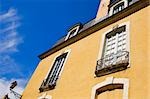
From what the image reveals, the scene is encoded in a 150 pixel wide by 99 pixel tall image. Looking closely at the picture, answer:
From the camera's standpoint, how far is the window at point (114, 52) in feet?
24.8

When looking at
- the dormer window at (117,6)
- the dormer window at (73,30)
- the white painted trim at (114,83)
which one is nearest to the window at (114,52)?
the white painted trim at (114,83)

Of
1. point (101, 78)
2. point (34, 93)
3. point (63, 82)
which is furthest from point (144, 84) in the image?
point (34, 93)

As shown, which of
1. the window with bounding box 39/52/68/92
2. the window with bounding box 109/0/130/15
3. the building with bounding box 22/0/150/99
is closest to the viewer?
the building with bounding box 22/0/150/99

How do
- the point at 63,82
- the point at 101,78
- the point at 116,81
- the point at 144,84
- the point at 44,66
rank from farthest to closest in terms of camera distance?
the point at 44,66, the point at 63,82, the point at 101,78, the point at 116,81, the point at 144,84

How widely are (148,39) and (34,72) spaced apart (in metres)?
7.13

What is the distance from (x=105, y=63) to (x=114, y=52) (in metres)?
0.60

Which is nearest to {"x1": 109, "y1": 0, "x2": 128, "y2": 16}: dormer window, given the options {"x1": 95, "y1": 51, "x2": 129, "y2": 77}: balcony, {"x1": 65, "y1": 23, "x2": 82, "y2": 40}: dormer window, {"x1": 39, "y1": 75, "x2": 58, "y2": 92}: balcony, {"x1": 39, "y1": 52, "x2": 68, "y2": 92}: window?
{"x1": 65, "y1": 23, "x2": 82, "y2": 40}: dormer window

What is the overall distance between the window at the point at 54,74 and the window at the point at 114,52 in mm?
2486

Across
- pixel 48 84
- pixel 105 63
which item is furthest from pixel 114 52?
pixel 48 84

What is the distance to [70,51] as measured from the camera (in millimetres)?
11023

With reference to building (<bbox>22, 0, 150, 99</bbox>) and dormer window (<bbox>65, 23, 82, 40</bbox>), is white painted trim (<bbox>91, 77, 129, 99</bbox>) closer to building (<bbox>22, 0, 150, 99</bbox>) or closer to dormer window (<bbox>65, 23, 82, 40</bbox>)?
building (<bbox>22, 0, 150, 99</bbox>)

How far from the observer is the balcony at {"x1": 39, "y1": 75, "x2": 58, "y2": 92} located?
966 centimetres

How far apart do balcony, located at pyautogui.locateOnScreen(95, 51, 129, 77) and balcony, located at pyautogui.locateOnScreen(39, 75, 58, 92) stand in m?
2.40

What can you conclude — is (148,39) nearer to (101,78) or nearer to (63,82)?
(101,78)
